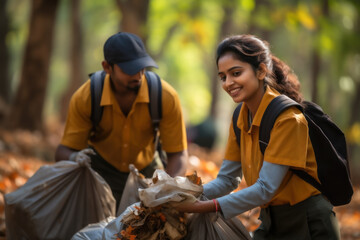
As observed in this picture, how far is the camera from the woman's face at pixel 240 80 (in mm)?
3059

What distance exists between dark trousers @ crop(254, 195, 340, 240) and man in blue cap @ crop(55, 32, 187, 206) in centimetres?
144

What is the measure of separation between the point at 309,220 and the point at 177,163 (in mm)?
1654

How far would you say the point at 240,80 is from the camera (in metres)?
3.05

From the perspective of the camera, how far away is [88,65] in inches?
1246

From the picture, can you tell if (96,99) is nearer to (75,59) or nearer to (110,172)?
(110,172)

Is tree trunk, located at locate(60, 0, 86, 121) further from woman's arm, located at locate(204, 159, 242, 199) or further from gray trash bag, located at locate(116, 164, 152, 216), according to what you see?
woman's arm, located at locate(204, 159, 242, 199)

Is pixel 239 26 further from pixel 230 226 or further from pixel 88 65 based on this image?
pixel 230 226

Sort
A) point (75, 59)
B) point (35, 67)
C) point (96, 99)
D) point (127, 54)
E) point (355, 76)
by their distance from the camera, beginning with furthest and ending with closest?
point (355, 76) → point (75, 59) → point (35, 67) → point (96, 99) → point (127, 54)

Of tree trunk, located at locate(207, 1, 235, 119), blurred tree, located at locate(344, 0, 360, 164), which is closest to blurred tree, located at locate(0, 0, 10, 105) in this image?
tree trunk, located at locate(207, 1, 235, 119)

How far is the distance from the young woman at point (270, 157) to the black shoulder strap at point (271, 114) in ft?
0.11

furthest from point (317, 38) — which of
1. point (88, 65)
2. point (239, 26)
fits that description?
point (88, 65)

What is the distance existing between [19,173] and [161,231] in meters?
3.71

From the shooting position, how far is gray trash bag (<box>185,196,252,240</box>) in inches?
122

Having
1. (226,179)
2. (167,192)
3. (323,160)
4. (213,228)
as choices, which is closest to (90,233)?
(167,192)
